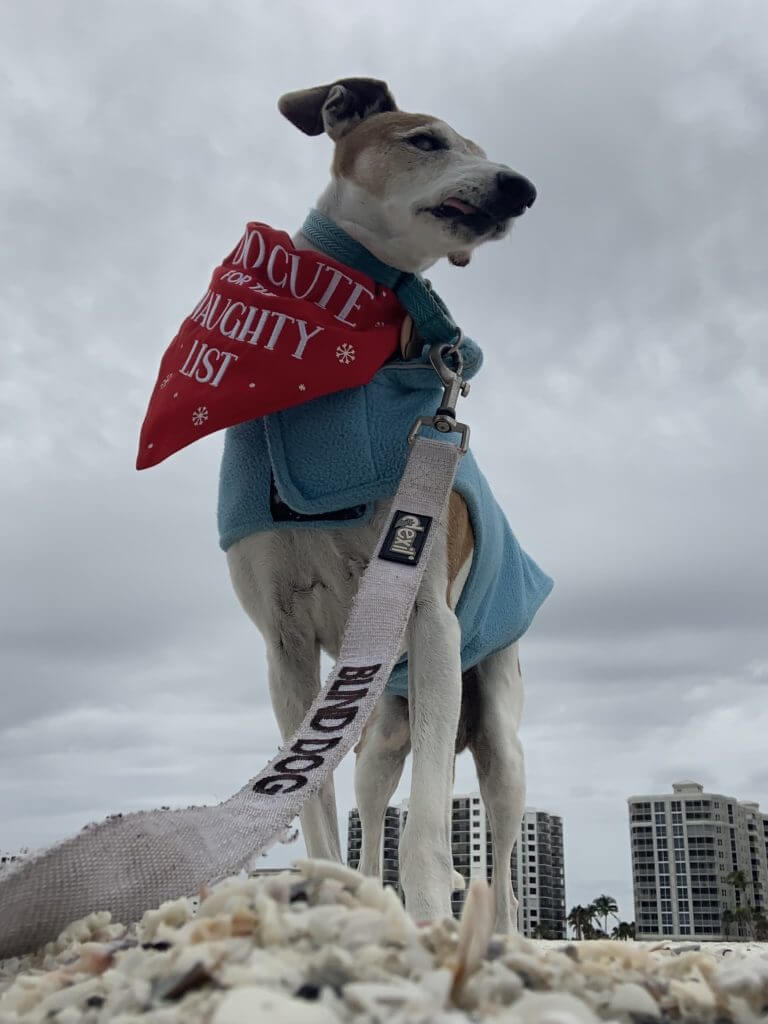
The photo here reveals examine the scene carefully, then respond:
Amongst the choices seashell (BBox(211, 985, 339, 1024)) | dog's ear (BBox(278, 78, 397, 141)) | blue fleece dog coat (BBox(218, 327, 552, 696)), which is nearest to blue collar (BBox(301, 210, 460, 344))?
blue fleece dog coat (BBox(218, 327, 552, 696))

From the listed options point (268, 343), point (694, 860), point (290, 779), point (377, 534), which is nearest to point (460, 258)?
point (268, 343)

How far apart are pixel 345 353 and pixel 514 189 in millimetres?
998

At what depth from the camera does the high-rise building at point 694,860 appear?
9488 centimetres

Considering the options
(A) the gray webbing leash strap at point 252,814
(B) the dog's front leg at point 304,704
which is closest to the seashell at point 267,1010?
(A) the gray webbing leash strap at point 252,814

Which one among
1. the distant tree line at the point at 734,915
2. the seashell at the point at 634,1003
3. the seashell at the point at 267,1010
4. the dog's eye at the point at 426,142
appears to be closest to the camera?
the seashell at the point at 267,1010

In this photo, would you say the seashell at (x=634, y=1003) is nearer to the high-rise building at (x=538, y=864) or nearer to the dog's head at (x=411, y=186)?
the dog's head at (x=411, y=186)

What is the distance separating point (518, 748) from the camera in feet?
16.4

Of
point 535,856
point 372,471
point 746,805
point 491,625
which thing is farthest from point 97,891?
point 746,805

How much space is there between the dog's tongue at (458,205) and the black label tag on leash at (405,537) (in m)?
1.34

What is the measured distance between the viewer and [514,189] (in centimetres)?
417

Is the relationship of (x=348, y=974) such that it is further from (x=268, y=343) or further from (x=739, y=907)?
(x=739, y=907)

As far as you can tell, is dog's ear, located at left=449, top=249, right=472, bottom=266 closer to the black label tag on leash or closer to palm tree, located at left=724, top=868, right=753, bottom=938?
the black label tag on leash

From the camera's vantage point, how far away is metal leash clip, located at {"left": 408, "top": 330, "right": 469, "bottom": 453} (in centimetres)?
401

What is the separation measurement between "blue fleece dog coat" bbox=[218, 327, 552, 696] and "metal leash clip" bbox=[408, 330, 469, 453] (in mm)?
74
